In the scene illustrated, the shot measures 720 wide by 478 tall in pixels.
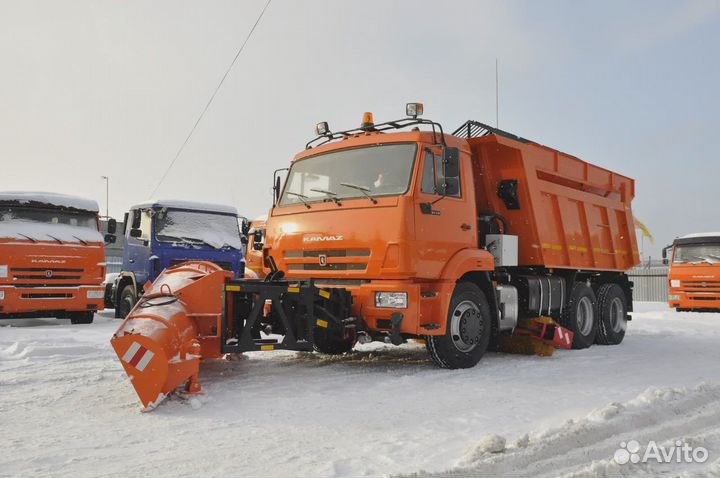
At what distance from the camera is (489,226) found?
831 centimetres

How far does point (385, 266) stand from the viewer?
255 inches

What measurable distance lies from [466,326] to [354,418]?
278cm

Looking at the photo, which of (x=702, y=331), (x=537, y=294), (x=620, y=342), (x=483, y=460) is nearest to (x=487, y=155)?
(x=537, y=294)

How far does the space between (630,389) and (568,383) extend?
2.00 ft

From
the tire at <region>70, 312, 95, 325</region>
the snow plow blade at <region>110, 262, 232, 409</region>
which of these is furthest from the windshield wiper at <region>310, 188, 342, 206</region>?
the tire at <region>70, 312, 95, 325</region>

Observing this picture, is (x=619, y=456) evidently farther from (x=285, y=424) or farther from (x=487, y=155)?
(x=487, y=155)

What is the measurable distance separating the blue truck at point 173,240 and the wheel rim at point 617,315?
7.14 meters

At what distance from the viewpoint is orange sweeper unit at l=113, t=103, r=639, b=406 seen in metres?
5.94

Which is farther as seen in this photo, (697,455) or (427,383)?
(427,383)

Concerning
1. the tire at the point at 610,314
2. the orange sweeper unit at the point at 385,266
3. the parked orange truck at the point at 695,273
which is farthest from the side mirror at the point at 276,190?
the parked orange truck at the point at 695,273

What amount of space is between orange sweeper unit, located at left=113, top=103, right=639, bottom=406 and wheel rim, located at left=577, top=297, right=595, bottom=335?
1063mm

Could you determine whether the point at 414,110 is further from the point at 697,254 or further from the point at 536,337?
the point at 697,254

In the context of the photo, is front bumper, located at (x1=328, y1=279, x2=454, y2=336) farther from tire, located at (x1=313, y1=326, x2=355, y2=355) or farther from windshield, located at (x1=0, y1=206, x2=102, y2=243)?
windshield, located at (x1=0, y1=206, x2=102, y2=243)

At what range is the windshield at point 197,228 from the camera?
1298cm
